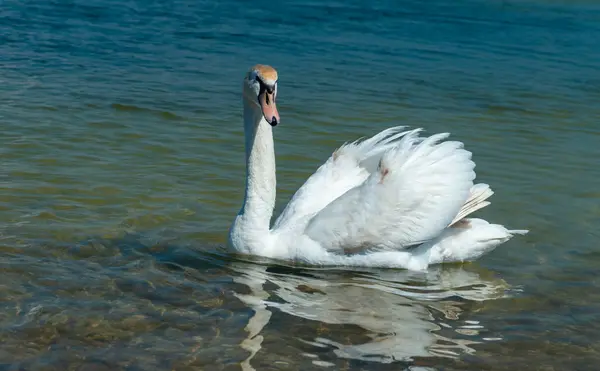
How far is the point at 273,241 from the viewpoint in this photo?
7379 mm

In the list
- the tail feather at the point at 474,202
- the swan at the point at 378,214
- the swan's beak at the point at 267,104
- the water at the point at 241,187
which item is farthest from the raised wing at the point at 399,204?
the swan's beak at the point at 267,104

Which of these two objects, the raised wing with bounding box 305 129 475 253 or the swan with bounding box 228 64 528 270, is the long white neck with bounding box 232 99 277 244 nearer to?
the swan with bounding box 228 64 528 270

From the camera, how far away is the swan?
7141mm

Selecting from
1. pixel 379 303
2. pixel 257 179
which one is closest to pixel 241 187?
pixel 257 179

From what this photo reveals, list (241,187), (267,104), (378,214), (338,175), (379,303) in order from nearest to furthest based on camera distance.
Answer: (379,303) < (267,104) < (378,214) < (338,175) < (241,187)

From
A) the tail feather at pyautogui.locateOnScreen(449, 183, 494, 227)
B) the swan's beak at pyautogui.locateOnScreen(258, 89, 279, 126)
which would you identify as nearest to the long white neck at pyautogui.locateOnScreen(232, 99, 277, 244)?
the swan's beak at pyautogui.locateOnScreen(258, 89, 279, 126)

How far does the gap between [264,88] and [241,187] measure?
2423 mm

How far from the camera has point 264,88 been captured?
6957 mm

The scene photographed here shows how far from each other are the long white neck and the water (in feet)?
1.10

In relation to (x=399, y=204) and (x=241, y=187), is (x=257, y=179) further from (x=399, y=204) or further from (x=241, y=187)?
(x=241, y=187)

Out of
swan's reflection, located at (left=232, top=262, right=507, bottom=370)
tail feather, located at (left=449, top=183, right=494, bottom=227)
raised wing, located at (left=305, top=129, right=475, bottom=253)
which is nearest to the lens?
swan's reflection, located at (left=232, top=262, right=507, bottom=370)

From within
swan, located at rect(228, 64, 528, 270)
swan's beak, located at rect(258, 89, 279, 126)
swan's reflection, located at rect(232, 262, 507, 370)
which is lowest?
swan's reflection, located at rect(232, 262, 507, 370)

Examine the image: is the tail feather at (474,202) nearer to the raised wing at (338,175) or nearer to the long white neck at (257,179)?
the raised wing at (338,175)

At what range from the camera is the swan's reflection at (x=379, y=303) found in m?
5.80
